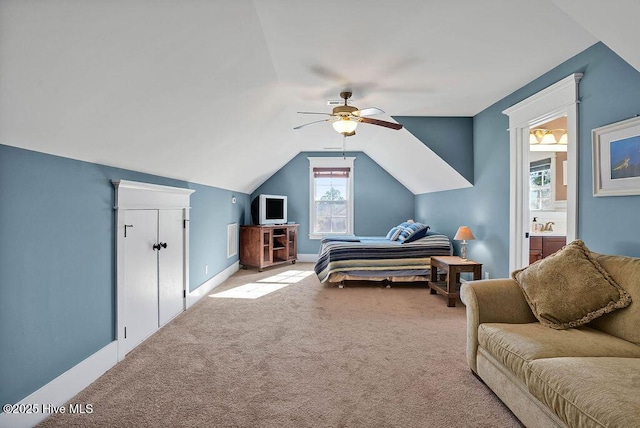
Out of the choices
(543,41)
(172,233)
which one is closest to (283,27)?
(543,41)

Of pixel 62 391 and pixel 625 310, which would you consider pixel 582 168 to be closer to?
pixel 625 310

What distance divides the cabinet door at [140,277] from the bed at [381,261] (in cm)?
235

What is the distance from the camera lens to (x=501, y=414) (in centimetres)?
175

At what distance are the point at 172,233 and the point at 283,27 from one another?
225cm

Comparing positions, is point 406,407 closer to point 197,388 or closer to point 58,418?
point 197,388

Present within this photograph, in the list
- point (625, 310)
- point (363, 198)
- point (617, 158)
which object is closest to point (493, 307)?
point (625, 310)

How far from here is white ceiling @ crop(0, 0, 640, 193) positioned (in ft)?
4.75

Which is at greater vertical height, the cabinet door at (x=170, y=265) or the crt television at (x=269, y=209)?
the crt television at (x=269, y=209)

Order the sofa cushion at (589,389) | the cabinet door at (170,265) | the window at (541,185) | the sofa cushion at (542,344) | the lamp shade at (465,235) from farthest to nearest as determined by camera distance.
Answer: the window at (541,185) < the lamp shade at (465,235) < the cabinet door at (170,265) < the sofa cushion at (542,344) < the sofa cushion at (589,389)

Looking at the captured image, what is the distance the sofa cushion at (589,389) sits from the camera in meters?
1.11

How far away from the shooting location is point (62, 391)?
1.84 metres

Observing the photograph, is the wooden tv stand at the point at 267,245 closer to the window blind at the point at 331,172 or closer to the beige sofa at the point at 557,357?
the window blind at the point at 331,172

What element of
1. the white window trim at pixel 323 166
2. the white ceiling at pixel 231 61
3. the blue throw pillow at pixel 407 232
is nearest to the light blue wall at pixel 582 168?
the white ceiling at pixel 231 61

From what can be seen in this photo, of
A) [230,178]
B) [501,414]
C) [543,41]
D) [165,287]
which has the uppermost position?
[543,41]
